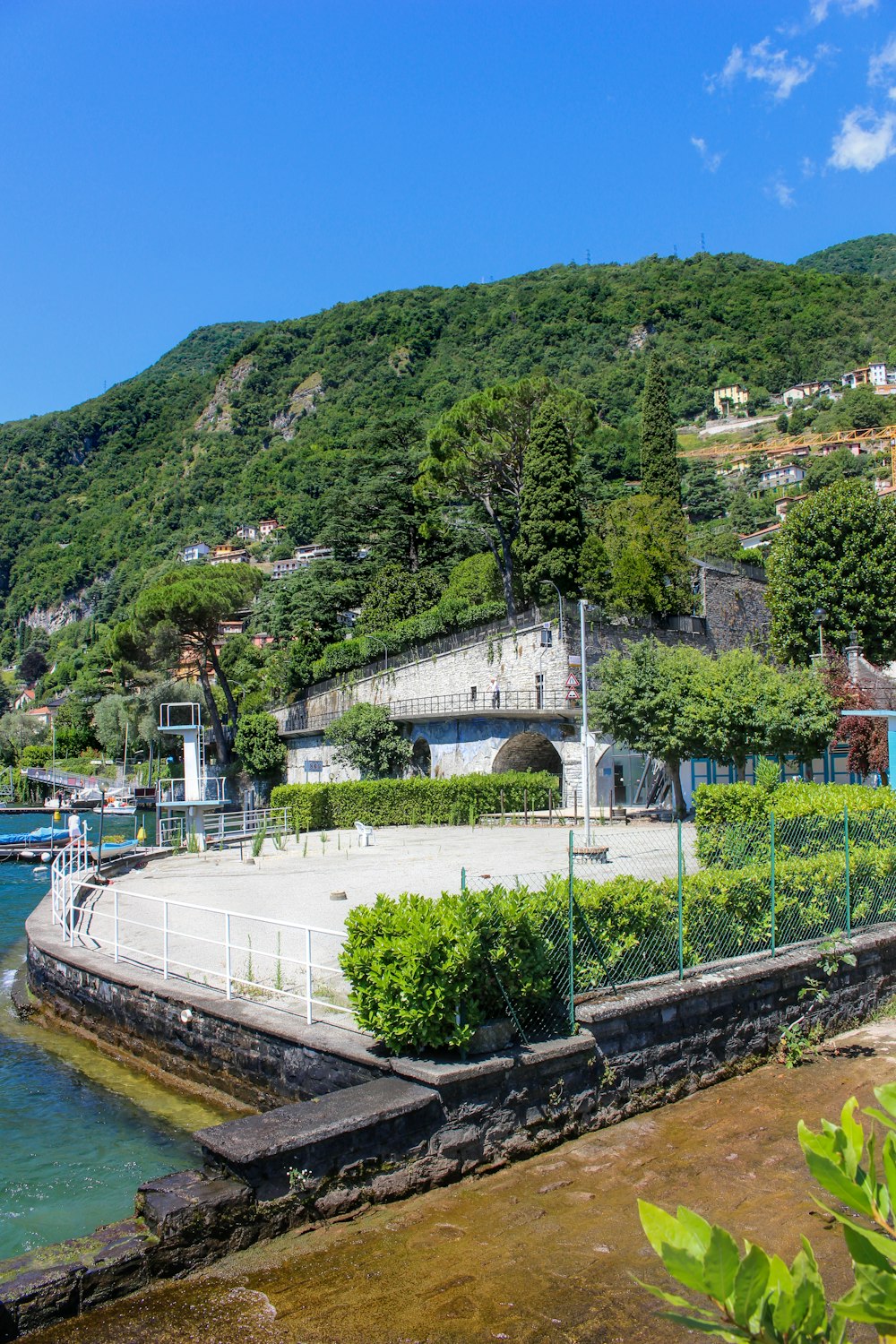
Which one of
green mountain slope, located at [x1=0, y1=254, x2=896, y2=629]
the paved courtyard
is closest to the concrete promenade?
the paved courtyard

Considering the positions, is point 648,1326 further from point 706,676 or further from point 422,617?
point 422,617

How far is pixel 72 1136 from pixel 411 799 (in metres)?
23.8

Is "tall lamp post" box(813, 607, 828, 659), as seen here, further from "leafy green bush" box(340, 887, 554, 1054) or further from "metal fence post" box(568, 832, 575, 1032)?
"leafy green bush" box(340, 887, 554, 1054)

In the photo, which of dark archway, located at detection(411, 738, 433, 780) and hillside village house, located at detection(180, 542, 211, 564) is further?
hillside village house, located at detection(180, 542, 211, 564)

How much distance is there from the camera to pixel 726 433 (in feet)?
369

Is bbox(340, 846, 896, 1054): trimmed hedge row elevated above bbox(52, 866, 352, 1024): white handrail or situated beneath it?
elevated above

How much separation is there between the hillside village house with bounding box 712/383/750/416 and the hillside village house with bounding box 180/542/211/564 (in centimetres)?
6837

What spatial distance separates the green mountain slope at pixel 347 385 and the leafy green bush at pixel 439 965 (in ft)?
241

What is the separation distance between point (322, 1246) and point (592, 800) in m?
25.9

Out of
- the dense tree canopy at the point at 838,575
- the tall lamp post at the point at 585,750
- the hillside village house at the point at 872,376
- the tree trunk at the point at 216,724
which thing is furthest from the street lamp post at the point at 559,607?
the hillside village house at the point at 872,376

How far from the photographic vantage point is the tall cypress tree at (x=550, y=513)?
118 ft

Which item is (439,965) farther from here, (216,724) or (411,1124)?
(216,724)

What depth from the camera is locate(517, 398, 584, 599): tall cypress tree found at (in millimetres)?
35875

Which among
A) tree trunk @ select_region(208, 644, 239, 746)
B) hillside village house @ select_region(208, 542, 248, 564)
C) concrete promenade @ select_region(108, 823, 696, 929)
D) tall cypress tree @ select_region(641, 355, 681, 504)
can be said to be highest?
hillside village house @ select_region(208, 542, 248, 564)
